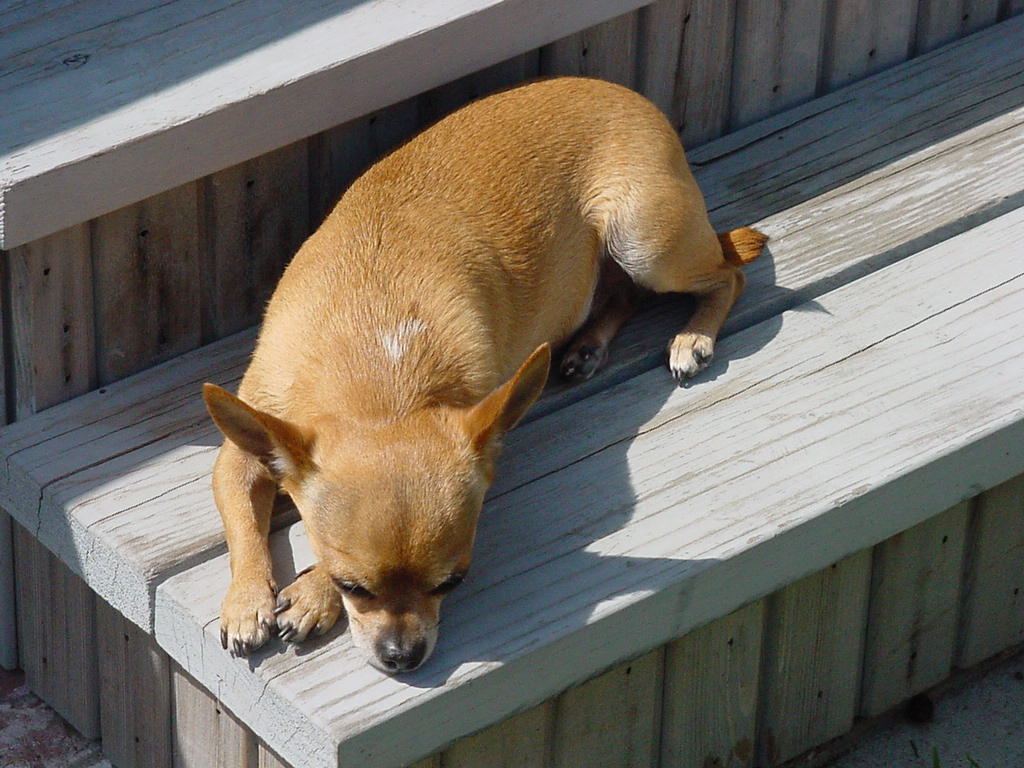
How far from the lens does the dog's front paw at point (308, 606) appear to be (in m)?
3.25

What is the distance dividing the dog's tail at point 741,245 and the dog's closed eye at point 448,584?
1.52 metres

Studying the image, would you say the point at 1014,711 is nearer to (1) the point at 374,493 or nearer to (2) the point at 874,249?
(2) the point at 874,249

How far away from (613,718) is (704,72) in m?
2.06

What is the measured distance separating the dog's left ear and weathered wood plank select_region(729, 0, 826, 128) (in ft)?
6.51

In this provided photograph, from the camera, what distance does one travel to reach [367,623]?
10.4 feet

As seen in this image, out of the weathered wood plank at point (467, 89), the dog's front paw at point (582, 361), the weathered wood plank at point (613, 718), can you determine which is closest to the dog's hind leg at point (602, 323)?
the dog's front paw at point (582, 361)

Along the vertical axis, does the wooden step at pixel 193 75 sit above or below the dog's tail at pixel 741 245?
above

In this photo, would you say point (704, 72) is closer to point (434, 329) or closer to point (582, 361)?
point (582, 361)

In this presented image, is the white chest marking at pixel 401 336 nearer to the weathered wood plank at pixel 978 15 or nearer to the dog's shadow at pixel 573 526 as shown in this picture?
the dog's shadow at pixel 573 526

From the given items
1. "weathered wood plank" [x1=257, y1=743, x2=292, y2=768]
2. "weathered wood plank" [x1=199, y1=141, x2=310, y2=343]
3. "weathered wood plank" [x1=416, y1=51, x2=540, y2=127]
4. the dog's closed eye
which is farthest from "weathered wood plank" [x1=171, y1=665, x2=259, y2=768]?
"weathered wood plank" [x1=416, y1=51, x2=540, y2=127]

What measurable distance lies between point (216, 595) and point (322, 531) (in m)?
0.35

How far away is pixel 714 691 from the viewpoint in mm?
3887

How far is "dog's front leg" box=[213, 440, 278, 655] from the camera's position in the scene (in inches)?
127

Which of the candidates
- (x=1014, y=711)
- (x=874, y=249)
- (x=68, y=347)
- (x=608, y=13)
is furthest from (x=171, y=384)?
(x=1014, y=711)
